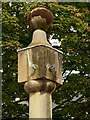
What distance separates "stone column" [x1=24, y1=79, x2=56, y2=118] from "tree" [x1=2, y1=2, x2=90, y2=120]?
4217 millimetres

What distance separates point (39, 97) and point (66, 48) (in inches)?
182

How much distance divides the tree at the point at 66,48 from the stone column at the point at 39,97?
422 centimetres

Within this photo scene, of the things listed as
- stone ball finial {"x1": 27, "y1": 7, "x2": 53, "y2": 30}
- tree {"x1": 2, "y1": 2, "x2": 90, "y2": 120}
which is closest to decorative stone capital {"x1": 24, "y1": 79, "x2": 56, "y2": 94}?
stone ball finial {"x1": 27, "y1": 7, "x2": 53, "y2": 30}

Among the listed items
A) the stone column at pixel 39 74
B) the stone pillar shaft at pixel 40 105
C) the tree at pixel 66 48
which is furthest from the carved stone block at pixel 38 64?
the tree at pixel 66 48

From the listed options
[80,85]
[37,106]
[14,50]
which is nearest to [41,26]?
[37,106]

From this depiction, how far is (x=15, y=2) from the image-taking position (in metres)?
7.84

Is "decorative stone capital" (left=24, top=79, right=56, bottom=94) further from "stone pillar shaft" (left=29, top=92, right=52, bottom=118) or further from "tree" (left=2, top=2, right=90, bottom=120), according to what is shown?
"tree" (left=2, top=2, right=90, bottom=120)

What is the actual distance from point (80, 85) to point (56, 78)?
4465 millimetres

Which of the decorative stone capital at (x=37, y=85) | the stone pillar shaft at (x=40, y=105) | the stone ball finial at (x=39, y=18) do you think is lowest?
the stone pillar shaft at (x=40, y=105)

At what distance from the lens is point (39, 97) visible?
9.89 ft

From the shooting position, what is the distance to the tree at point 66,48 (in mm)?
7391

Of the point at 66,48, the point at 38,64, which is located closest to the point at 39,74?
the point at 38,64

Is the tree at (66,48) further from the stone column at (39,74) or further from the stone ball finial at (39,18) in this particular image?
the stone column at (39,74)

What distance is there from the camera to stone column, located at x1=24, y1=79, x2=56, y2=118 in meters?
2.99
